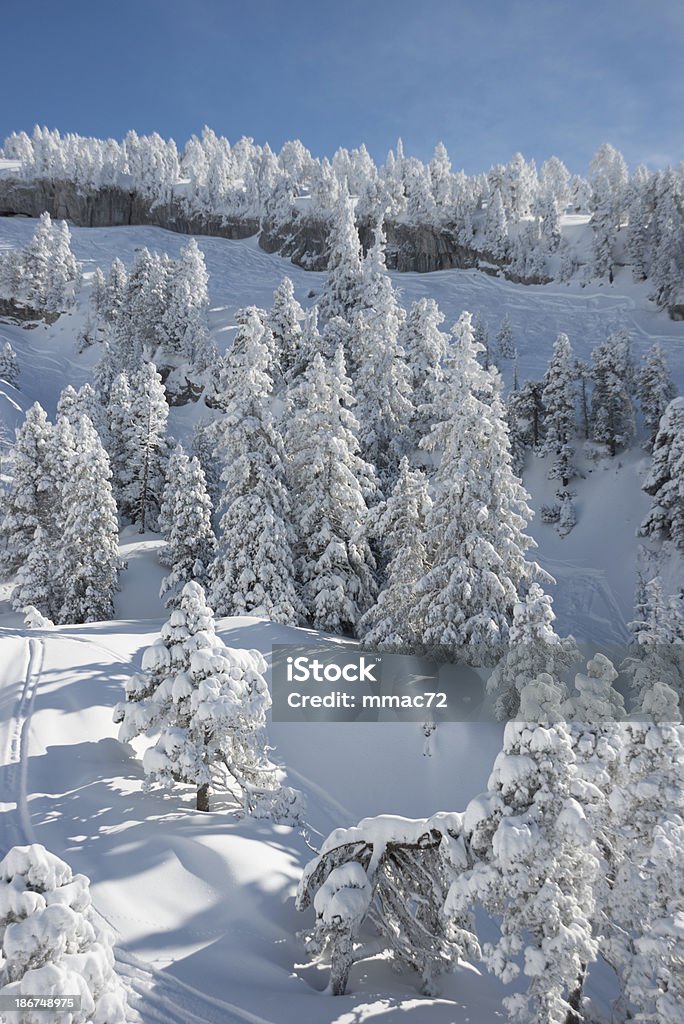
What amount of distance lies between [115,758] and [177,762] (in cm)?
300

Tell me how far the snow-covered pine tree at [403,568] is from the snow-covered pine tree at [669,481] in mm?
20561

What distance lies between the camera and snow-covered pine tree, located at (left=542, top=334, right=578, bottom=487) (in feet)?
156

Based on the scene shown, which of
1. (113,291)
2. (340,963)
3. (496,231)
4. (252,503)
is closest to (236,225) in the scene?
(496,231)

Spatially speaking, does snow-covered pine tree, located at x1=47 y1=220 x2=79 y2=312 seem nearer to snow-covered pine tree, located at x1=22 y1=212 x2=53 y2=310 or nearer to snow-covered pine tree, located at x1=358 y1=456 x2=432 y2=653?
snow-covered pine tree, located at x1=22 y1=212 x2=53 y2=310

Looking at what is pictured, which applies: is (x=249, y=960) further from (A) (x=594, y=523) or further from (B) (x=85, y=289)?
(B) (x=85, y=289)

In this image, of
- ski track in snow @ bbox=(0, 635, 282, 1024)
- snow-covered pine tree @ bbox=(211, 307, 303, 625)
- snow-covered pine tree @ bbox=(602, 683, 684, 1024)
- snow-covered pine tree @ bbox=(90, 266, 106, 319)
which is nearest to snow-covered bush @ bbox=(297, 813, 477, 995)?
ski track in snow @ bbox=(0, 635, 282, 1024)

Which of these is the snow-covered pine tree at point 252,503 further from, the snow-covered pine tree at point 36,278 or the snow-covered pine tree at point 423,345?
the snow-covered pine tree at point 36,278

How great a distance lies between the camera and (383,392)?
103 feet

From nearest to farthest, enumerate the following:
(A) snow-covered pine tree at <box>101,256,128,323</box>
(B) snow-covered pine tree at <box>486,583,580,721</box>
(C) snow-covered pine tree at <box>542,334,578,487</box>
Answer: (B) snow-covered pine tree at <box>486,583,580,721</box>, (C) snow-covered pine tree at <box>542,334,578,487</box>, (A) snow-covered pine tree at <box>101,256,128,323</box>

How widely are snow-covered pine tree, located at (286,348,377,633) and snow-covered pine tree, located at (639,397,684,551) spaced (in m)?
20.4

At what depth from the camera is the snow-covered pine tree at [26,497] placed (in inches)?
1358

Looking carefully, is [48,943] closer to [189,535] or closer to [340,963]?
[340,963]

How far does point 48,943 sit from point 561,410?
47.8m

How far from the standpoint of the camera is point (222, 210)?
12075 centimetres
